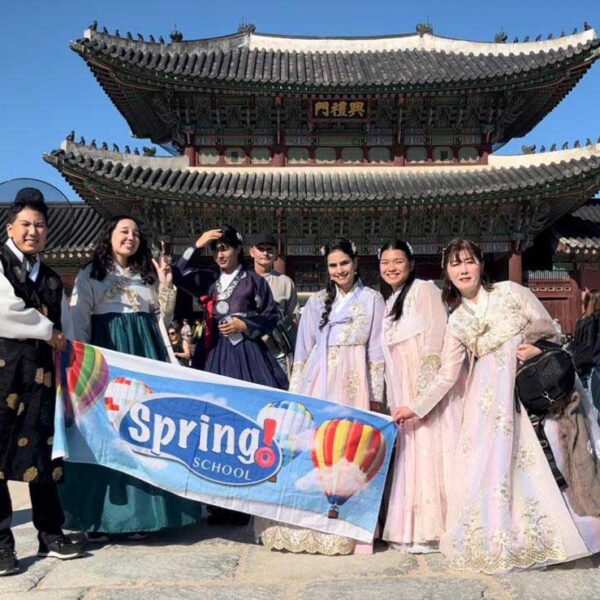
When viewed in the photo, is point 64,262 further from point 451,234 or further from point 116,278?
point 116,278

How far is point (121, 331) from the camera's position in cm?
402

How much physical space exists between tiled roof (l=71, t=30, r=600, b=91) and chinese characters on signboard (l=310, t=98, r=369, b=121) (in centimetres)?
50

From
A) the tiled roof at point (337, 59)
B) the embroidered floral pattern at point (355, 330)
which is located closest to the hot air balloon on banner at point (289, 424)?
the embroidered floral pattern at point (355, 330)

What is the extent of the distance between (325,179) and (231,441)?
10.5 meters

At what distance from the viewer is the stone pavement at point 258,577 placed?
9.73 feet

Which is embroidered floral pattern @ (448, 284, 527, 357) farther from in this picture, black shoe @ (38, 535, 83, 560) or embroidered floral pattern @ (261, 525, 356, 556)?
black shoe @ (38, 535, 83, 560)

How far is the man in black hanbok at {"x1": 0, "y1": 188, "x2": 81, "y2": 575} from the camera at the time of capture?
11.0ft

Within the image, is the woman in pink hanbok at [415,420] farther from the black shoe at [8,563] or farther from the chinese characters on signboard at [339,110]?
the chinese characters on signboard at [339,110]

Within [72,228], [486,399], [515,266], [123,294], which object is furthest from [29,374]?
[72,228]

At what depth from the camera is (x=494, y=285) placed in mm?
3621

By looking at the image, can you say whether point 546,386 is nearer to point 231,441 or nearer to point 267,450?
point 267,450

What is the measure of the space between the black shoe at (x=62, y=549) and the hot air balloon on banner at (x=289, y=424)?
4.09 feet

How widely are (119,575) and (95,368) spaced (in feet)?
3.88

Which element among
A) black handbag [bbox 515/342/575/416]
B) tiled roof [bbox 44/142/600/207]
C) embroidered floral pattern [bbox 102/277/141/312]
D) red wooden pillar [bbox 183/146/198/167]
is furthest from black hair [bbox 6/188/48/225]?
red wooden pillar [bbox 183/146/198/167]
